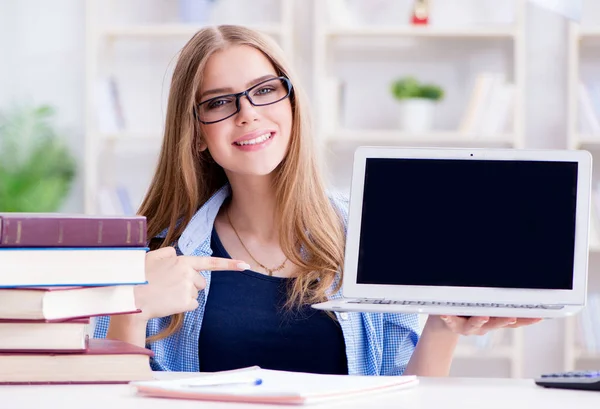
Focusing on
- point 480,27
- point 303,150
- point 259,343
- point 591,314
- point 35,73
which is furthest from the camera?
point 35,73

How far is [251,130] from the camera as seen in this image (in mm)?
1818

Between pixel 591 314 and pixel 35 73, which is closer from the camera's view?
pixel 591 314

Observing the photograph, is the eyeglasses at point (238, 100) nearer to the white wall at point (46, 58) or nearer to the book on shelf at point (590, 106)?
the book on shelf at point (590, 106)

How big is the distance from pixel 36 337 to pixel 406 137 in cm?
252

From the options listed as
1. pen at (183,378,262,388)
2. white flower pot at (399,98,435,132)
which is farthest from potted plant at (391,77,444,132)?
pen at (183,378,262,388)

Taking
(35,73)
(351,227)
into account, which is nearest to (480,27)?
(35,73)

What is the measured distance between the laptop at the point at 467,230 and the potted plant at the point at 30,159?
2.53 metres

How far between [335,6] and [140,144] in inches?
42.3

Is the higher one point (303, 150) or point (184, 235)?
point (303, 150)

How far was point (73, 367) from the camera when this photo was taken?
1.17 meters

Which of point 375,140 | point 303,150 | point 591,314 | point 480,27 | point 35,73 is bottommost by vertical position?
point 591,314

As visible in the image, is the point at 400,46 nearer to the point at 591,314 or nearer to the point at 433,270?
the point at 591,314

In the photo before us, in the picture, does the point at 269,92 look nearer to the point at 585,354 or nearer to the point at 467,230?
the point at 467,230

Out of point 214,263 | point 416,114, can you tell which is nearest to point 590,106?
point 416,114
